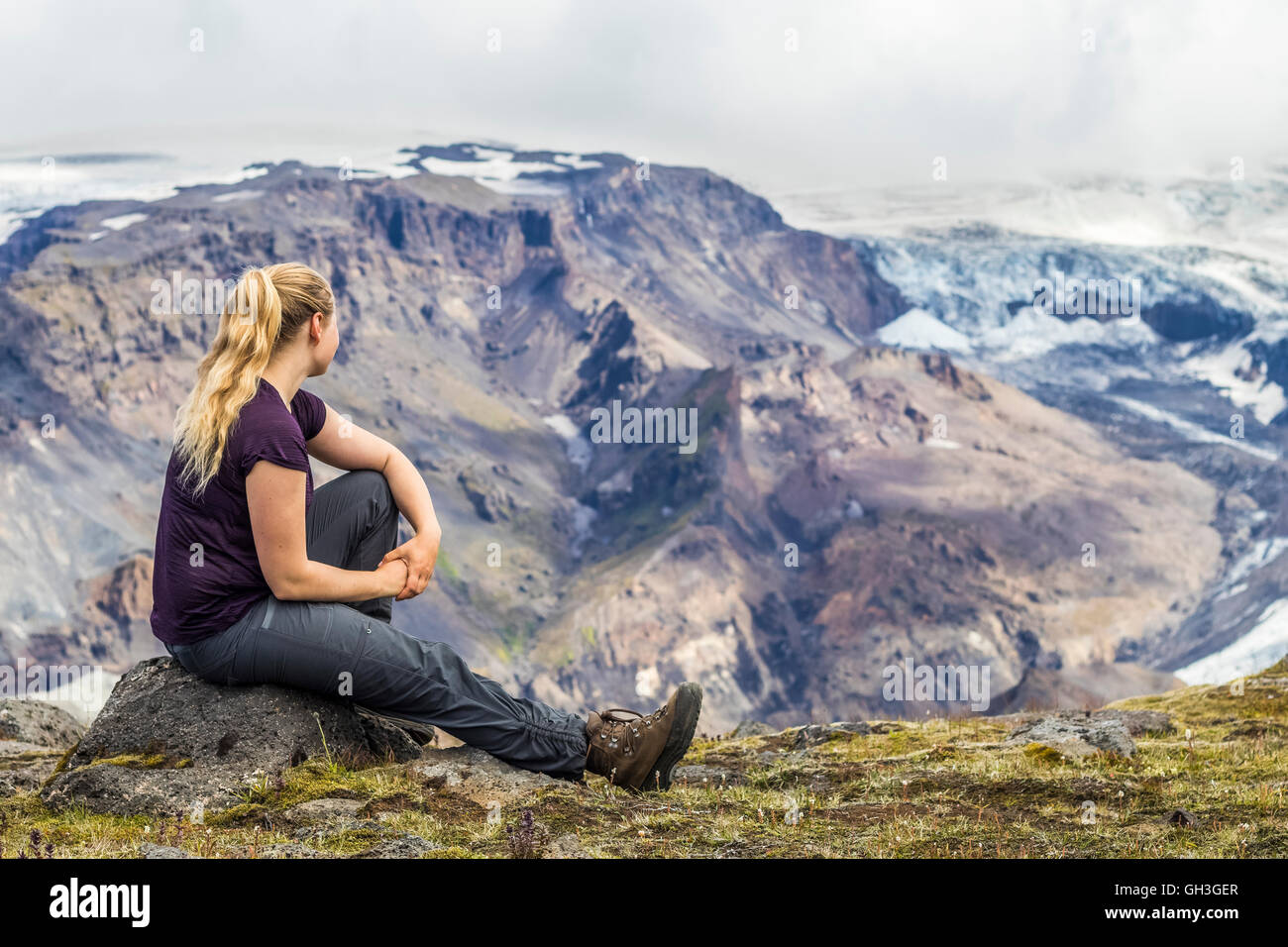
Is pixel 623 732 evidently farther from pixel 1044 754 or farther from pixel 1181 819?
pixel 1044 754

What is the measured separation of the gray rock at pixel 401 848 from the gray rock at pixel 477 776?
1372 mm

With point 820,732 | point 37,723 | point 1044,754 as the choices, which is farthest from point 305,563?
point 37,723

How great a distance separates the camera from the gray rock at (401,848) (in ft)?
24.8

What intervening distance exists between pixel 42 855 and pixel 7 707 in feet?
34.5

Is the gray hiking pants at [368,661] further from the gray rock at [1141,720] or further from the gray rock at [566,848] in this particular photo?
the gray rock at [1141,720]

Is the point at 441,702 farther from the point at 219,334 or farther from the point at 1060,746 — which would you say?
the point at 1060,746

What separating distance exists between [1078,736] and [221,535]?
29.7ft

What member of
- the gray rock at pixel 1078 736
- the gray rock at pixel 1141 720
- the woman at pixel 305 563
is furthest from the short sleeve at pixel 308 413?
the gray rock at pixel 1141 720

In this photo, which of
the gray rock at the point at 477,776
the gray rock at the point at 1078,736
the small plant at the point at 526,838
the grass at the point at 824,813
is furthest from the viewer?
the gray rock at the point at 1078,736

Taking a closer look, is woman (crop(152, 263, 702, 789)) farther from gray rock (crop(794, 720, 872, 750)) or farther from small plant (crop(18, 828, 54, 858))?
gray rock (crop(794, 720, 872, 750))

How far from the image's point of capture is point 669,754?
1020cm

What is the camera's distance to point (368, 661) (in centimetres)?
966

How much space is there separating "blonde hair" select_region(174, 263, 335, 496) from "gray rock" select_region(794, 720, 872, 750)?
8.84 m
